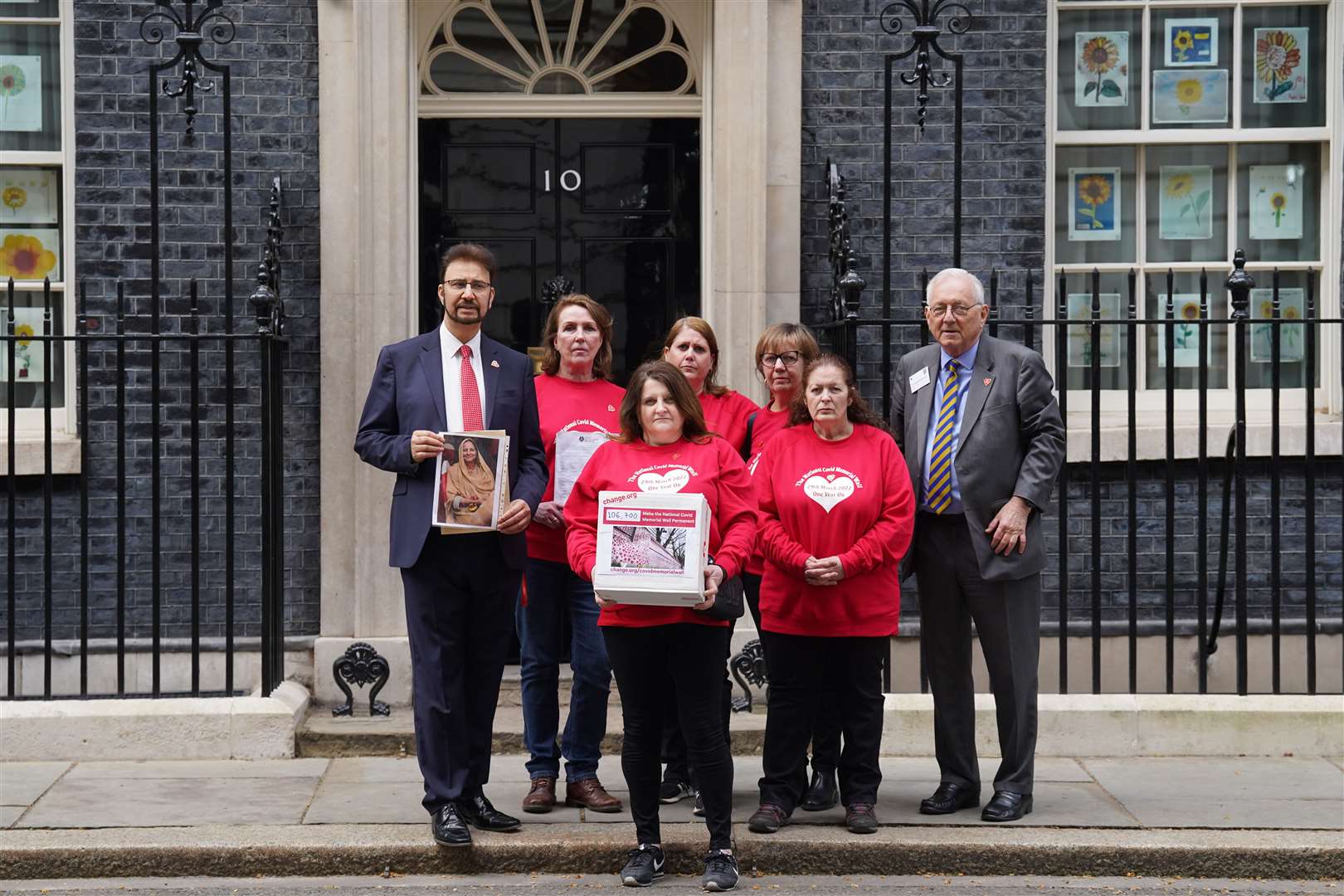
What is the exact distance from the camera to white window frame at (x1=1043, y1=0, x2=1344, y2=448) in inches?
332

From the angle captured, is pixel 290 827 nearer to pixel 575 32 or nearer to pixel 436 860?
pixel 436 860

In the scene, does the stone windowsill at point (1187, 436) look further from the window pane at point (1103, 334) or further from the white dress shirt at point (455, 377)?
the white dress shirt at point (455, 377)

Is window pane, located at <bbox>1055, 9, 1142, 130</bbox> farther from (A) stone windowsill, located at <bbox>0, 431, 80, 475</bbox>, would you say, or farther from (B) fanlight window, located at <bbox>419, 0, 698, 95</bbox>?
(A) stone windowsill, located at <bbox>0, 431, 80, 475</bbox>

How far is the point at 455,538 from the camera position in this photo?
577 centimetres

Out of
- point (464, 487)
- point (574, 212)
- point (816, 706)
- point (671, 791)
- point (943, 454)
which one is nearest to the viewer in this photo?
point (464, 487)

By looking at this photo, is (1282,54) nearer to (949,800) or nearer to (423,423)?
(949,800)

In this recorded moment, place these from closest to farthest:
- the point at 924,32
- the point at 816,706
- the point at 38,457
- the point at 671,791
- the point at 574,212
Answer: the point at 816,706 → the point at 671,791 → the point at 924,32 → the point at 38,457 → the point at 574,212

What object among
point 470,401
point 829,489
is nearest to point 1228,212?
point 829,489

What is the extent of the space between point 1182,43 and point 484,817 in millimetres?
5346

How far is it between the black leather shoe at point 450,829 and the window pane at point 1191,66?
5153 mm

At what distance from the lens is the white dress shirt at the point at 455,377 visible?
585 cm

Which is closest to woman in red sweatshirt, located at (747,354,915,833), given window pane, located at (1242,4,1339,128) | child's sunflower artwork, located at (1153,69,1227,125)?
child's sunflower artwork, located at (1153,69,1227,125)

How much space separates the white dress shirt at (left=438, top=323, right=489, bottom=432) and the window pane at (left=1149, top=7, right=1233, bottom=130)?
4.34 m

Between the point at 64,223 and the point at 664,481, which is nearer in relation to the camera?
the point at 664,481
